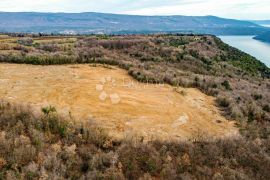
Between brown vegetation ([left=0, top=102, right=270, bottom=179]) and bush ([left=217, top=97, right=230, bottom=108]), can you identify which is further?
bush ([left=217, top=97, right=230, bottom=108])

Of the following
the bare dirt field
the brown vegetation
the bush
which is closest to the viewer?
the brown vegetation

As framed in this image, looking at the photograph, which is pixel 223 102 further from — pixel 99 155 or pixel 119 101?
pixel 99 155

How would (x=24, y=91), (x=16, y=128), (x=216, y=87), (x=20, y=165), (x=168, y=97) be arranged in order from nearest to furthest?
(x=20, y=165) < (x=16, y=128) < (x=24, y=91) < (x=168, y=97) < (x=216, y=87)

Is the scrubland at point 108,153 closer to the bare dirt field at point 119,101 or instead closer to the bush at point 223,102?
the bare dirt field at point 119,101

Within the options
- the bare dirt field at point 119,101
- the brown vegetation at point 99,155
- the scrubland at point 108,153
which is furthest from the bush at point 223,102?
the brown vegetation at point 99,155

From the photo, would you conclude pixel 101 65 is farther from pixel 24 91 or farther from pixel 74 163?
pixel 74 163

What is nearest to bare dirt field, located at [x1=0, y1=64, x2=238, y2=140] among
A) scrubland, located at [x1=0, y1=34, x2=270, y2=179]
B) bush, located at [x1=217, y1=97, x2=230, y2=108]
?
bush, located at [x1=217, y1=97, x2=230, y2=108]

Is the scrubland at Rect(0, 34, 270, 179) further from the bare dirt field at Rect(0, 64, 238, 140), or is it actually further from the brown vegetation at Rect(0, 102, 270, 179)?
the bare dirt field at Rect(0, 64, 238, 140)

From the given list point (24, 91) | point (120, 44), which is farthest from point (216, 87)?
point (120, 44)
